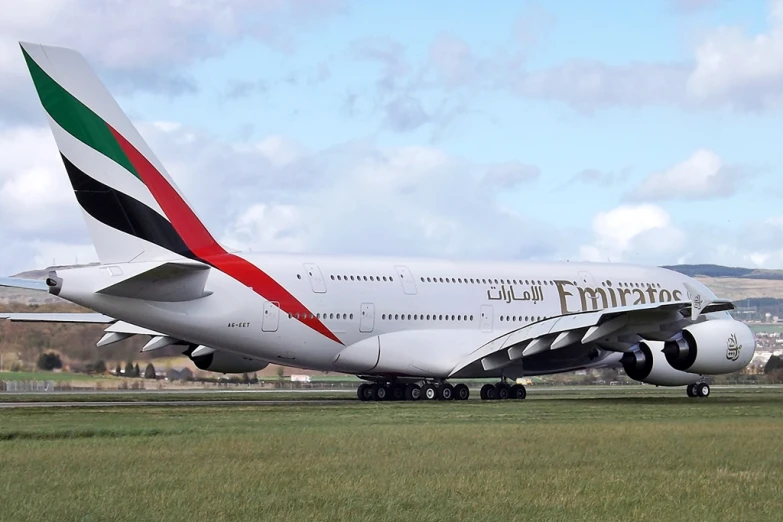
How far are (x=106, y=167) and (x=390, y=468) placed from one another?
15910mm

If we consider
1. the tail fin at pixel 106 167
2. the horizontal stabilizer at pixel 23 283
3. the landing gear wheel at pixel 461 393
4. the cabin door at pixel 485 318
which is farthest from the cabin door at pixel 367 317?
the horizontal stabilizer at pixel 23 283

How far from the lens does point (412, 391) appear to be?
34.8 meters

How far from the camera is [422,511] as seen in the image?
11.2 metres

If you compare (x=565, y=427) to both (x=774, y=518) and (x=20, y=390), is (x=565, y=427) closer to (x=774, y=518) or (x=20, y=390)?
(x=774, y=518)

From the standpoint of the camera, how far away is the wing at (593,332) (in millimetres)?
32094

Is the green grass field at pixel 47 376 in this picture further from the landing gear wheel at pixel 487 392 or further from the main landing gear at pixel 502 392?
the main landing gear at pixel 502 392

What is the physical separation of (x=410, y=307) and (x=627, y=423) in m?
12.4

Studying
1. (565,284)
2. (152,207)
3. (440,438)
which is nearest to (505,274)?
(565,284)

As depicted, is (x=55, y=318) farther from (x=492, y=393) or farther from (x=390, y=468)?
(x=390, y=468)

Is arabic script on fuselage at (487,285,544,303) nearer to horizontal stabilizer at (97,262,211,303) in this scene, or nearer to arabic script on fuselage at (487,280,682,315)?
arabic script on fuselage at (487,280,682,315)

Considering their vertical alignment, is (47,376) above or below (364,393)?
above

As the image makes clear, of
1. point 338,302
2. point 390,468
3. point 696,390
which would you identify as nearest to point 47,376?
point 338,302

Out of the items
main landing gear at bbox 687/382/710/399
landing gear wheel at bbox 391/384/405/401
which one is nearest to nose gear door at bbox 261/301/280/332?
landing gear wheel at bbox 391/384/405/401

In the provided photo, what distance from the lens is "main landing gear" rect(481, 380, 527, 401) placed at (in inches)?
1382
